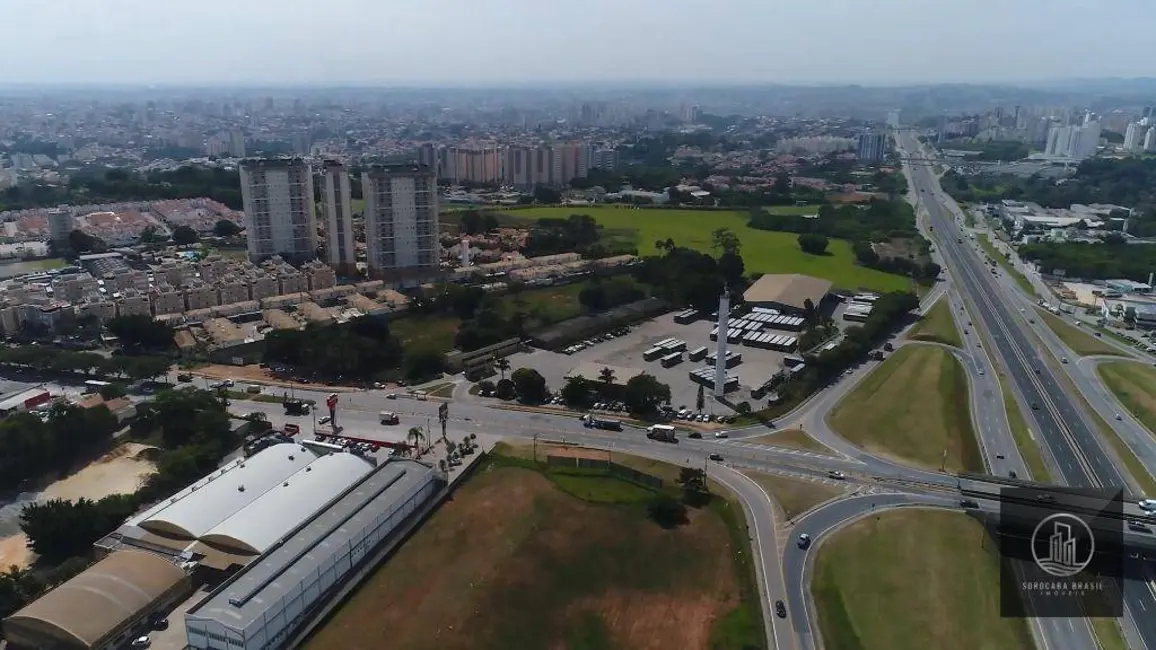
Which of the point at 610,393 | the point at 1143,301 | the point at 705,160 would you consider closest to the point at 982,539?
the point at 610,393

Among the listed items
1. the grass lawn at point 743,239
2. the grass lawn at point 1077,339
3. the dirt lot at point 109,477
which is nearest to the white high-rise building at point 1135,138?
the grass lawn at point 743,239

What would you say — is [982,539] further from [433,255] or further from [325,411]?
[433,255]

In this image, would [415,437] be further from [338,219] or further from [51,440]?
[338,219]

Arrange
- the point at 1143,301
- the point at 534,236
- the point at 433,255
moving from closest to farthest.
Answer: the point at 1143,301, the point at 433,255, the point at 534,236

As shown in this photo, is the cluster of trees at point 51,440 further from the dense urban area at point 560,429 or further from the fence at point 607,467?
the fence at point 607,467

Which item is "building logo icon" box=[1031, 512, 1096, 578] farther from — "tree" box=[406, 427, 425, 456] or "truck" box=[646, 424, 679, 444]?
"tree" box=[406, 427, 425, 456]

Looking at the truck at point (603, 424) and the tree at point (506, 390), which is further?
the tree at point (506, 390)
